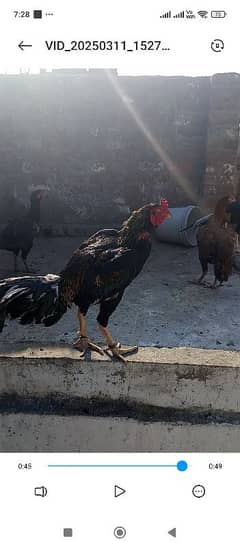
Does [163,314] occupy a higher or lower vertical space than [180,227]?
lower

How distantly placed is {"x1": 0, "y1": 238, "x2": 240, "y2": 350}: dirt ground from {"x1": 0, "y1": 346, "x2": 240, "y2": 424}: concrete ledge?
0.28 meters

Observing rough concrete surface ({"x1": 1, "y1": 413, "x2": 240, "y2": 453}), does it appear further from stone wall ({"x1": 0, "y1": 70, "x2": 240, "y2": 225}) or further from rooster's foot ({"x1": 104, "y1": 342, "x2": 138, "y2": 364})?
stone wall ({"x1": 0, "y1": 70, "x2": 240, "y2": 225})

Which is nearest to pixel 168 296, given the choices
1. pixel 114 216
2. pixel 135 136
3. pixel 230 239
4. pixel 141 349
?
pixel 230 239

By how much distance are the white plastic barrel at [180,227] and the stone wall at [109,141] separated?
0.44 metres

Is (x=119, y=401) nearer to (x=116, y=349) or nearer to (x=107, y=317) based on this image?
(x=116, y=349)

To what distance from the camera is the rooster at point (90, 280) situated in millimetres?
2586

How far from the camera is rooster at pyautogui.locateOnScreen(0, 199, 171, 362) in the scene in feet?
8.48

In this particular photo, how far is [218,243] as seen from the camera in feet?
15.4

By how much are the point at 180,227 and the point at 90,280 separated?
3835mm

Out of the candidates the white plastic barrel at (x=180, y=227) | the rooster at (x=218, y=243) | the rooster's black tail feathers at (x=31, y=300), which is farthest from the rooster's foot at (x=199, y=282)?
the rooster's black tail feathers at (x=31, y=300)

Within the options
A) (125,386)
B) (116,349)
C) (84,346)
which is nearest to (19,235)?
(84,346)

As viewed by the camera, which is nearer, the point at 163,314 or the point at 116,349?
the point at 116,349

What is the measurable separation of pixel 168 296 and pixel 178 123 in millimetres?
3261
